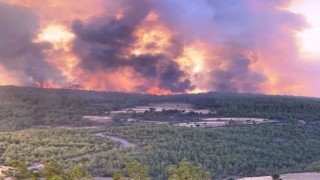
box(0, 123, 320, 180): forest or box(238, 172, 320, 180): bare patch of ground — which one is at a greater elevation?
box(0, 123, 320, 180): forest

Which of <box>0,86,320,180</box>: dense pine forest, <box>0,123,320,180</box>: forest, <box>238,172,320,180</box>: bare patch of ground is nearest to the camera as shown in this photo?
<box>238,172,320,180</box>: bare patch of ground

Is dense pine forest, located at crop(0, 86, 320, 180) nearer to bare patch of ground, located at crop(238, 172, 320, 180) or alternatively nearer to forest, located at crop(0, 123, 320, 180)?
forest, located at crop(0, 123, 320, 180)

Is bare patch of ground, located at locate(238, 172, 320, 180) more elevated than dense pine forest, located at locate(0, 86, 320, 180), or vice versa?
dense pine forest, located at locate(0, 86, 320, 180)

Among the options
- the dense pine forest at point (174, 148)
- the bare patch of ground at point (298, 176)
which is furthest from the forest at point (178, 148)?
the bare patch of ground at point (298, 176)

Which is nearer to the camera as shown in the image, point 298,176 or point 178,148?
point 298,176

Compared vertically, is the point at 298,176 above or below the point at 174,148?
below

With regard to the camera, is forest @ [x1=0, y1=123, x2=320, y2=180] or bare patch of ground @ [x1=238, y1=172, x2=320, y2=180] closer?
bare patch of ground @ [x1=238, y1=172, x2=320, y2=180]

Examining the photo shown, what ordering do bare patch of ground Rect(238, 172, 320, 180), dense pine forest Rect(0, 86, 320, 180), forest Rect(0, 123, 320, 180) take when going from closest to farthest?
bare patch of ground Rect(238, 172, 320, 180), dense pine forest Rect(0, 86, 320, 180), forest Rect(0, 123, 320, 180)

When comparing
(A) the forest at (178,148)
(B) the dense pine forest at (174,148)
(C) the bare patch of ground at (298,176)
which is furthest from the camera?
(A) the forest at (178,148)

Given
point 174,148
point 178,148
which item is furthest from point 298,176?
point 174,148

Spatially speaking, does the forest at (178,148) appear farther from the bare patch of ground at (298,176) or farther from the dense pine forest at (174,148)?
the bare patch of ground at (298,176)

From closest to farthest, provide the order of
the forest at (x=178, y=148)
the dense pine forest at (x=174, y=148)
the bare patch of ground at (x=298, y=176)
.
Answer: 1. the bare patch of ground at (x=298, y=176)
2. the dense pine forest at (x=174, y=148)
3. the forest at (x=178, y=148)

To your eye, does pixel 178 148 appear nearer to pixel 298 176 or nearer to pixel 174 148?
pixel 174 148

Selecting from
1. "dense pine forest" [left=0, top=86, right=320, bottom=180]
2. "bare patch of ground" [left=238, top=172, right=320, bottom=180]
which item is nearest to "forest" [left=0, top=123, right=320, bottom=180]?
"dense pine forest" [left=0, top=86, right=320, bottom=180]
